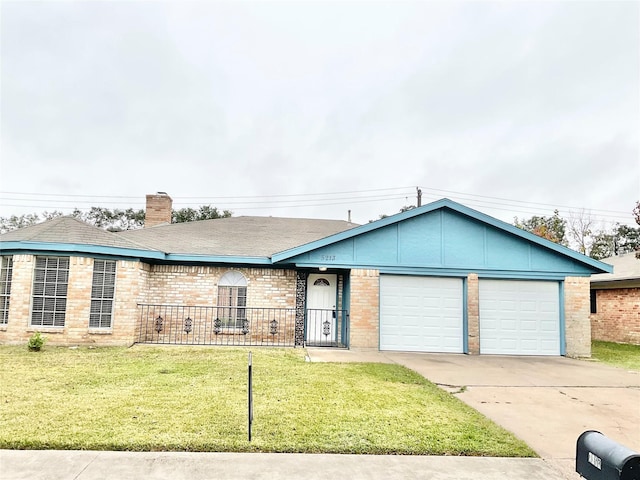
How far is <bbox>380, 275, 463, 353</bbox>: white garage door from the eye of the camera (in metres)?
11.9

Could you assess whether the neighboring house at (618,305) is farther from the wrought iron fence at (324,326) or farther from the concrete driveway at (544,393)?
the wrought iron fence at (324,326)

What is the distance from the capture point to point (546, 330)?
12227mm

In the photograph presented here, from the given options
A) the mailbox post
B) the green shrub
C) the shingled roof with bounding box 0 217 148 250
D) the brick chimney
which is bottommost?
the green shrub

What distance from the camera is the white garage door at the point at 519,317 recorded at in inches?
476

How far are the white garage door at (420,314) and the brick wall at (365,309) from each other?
10.7 inches

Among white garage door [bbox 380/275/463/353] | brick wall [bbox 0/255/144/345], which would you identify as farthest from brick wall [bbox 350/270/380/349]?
brick wall [bbox 0/255/144/345]

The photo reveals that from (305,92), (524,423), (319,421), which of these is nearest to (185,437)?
(319,421)

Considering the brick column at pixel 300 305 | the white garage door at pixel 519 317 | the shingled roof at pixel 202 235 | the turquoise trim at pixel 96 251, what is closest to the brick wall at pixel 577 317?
the white garage door at pixel 519 317

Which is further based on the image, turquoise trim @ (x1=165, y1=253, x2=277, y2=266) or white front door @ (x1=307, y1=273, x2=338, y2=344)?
white front door @ (x1=307, y1=273, x2=338, y2=344)

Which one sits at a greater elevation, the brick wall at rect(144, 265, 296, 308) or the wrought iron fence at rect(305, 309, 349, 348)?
the brick wall at rect(144, 265, 296, 308)

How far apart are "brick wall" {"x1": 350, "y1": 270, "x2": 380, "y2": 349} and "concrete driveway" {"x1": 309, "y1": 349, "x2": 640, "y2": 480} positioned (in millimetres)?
456

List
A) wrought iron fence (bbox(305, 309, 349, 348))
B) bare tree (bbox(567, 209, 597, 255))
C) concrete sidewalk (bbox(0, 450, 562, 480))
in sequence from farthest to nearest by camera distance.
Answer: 1. bare tree (bbox(567, 209, 597, 255))
2. wrought iron fence (bbox(305, 309, 349, 348))
3. concrete sidewalk (bbox(0, 450, 562, 480))

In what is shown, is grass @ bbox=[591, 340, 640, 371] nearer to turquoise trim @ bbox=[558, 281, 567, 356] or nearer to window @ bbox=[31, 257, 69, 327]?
turquoise trim @ bbox=[558, 281, 567, 356]

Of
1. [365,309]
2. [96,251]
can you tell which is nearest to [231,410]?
[365,309]
